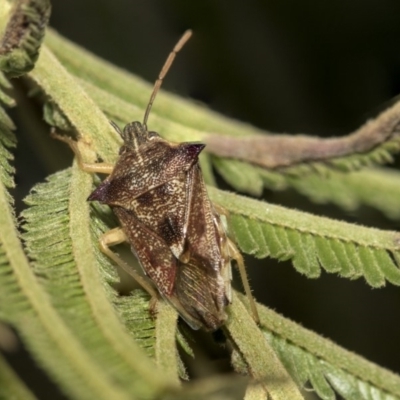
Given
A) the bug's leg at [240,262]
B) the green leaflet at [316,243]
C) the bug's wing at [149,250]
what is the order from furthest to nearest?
the bug's wing at [149,250] → the bug's leg at [240,262] → the green leaflet at [316,243]

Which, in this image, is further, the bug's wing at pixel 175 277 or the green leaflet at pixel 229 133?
the green leaflet at pixel 229 133

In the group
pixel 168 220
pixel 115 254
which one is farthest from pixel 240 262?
pixel 115 254

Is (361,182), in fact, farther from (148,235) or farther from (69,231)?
(69,231)

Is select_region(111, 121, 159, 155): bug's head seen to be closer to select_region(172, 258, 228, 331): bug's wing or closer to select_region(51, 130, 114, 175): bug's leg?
select_region(51, 130, 114, 175): bug's leg

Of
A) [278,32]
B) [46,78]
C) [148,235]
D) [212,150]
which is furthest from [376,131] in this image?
[278,32]

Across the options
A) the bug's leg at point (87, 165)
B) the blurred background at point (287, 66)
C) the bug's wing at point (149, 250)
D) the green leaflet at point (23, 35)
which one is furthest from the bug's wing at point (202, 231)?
→ the blurred background at point (287, 66)

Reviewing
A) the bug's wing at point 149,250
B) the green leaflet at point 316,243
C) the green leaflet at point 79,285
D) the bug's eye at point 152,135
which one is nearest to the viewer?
the green leaflet at point 79,285

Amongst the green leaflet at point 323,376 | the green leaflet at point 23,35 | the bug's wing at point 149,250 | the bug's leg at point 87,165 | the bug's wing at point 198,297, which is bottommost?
the green leaflet at point 323,376

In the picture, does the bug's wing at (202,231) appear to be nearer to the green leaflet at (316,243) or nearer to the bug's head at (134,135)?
the green leaflet at (316,243)
